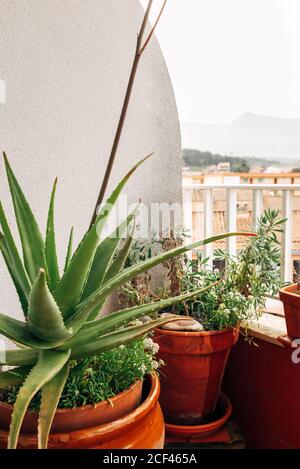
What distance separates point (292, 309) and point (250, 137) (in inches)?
71.8

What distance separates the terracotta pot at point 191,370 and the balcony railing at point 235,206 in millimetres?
557

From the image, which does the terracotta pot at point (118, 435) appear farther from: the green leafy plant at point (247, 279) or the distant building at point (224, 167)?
the distant building at point (224, 167)

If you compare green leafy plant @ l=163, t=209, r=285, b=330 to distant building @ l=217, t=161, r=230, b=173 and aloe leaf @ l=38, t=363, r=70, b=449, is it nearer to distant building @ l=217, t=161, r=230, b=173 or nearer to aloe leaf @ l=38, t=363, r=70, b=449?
distant building @ l=217, t=161, r=230, b=173

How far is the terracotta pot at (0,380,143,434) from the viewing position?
101cm

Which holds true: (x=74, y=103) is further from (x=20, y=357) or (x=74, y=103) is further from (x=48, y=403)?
(x=48, y=403)

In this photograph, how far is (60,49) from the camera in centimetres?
159

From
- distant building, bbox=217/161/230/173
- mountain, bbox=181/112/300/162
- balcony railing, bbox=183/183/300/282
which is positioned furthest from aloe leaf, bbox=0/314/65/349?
distant building, bbox=217/161/230/173

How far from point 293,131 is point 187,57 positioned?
1208 mm

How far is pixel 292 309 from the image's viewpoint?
1619 millimetres

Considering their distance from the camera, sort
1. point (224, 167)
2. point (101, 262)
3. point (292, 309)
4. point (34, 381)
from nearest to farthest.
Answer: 1. point (34, 381)
2. point (101, 262)
3. point (292, 309)
4. point (224, 167)

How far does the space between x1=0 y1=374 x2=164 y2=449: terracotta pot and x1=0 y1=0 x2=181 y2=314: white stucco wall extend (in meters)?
0.57

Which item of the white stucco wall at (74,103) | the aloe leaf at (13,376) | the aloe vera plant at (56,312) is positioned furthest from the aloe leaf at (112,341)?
the white stucco wall at (74,103)

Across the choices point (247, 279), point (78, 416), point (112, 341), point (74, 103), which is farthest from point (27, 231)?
point (247, 279)
